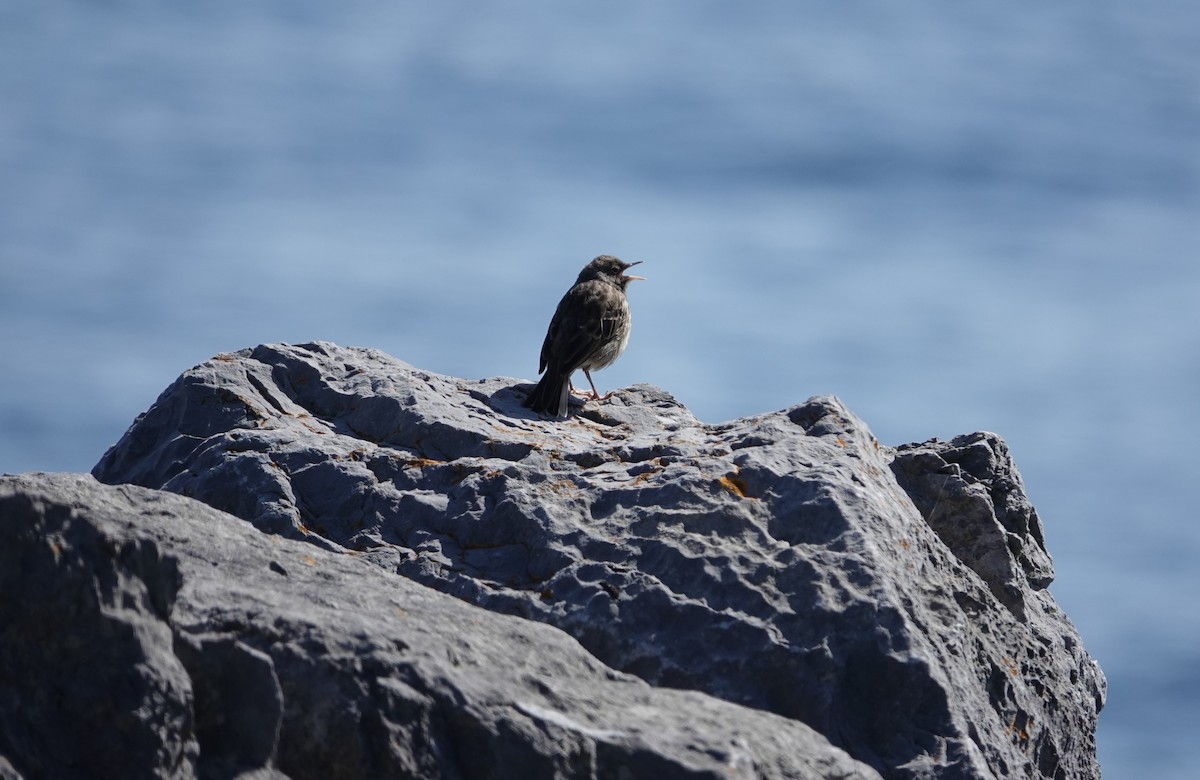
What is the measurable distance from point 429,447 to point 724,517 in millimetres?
2258

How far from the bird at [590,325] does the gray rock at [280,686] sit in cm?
563

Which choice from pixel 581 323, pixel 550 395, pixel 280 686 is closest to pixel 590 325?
pixel 581 323

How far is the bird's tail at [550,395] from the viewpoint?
952 centimetres

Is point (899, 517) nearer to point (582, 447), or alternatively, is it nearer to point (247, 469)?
point (582, 447)

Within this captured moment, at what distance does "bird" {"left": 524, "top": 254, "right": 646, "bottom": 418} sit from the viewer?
1124 centimetres

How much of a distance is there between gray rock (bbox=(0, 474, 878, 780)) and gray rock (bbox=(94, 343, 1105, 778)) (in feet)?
3.33

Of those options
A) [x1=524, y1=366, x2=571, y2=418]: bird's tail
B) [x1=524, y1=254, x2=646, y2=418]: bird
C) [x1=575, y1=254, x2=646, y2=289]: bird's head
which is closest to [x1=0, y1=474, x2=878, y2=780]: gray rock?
[x1=524, y1=366, x2=571, y2=418]: bird's tail

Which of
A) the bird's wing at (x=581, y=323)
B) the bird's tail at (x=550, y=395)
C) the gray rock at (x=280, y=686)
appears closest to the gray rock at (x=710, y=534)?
the bird's tail at (x=550, y=395)

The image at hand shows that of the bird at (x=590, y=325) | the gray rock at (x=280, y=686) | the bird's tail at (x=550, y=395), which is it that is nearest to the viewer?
the gray rock at (x=280, y=686)

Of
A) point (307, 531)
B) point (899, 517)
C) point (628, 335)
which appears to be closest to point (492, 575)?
point (307, 531)

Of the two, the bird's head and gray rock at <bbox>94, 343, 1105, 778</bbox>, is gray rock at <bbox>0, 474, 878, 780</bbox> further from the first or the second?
the bird's head

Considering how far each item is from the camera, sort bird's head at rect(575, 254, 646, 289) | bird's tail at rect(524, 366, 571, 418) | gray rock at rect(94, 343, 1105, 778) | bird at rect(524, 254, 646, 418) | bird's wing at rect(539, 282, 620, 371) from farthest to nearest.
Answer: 1. bird's head at rect(575, 254, 646, 289)
2. bird's wing at rect(539, 282, 620, 371)
3. bird at rect(524, 254, 646, 418)
4. bird's tail at rect(524, 366, 571, 418)
5. gray rock at rect(94, 343, 1105, 778)

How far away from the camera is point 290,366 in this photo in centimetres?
880

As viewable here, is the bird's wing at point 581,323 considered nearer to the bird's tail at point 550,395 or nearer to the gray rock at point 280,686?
the bird's tail at point 550,395
